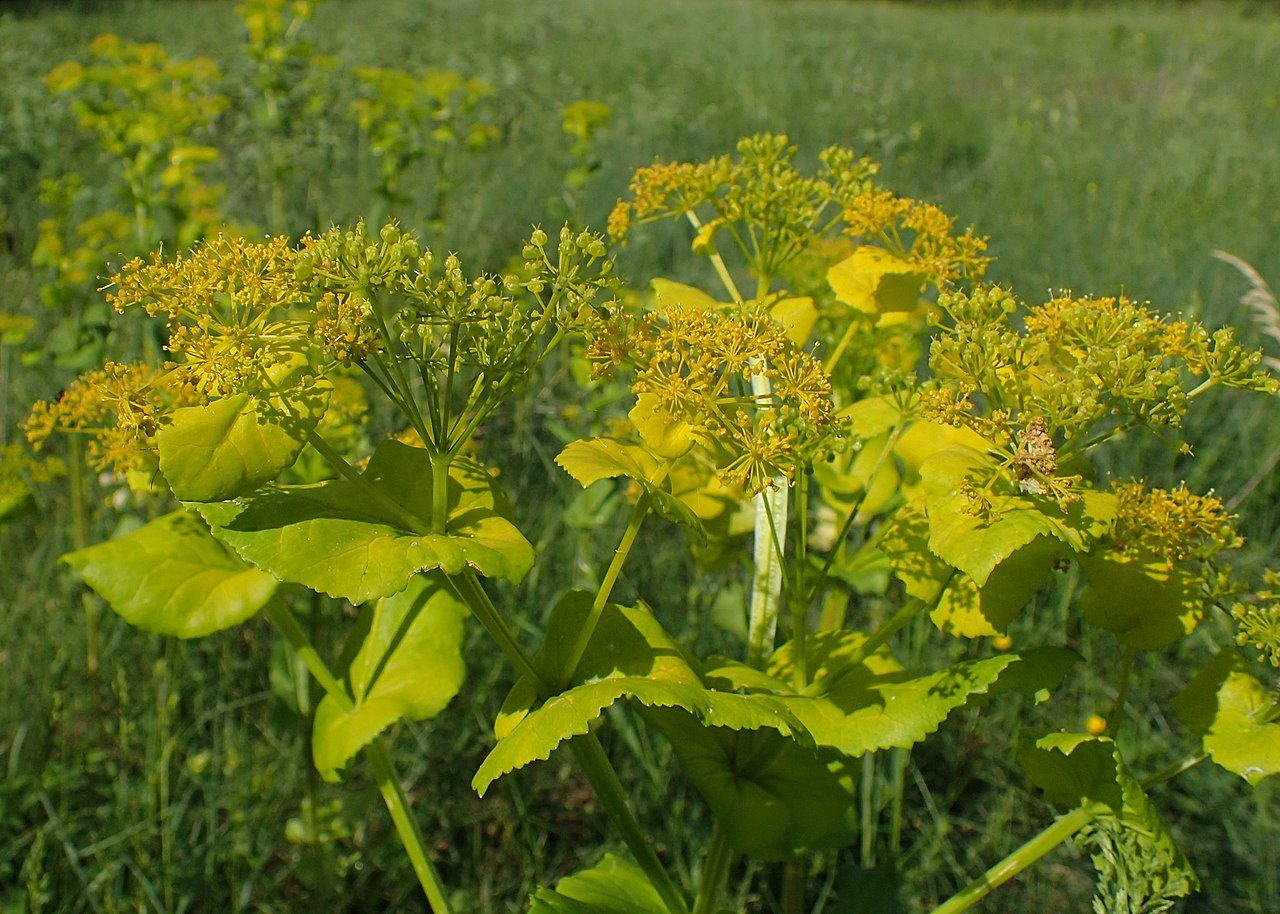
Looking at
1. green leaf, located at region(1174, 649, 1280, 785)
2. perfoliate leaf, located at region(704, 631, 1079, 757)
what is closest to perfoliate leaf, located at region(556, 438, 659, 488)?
perfoliate leaf, located at region(704, 631, 1079, 757)

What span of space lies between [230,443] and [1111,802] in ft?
4.43

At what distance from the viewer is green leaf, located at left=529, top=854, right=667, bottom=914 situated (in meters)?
1.55

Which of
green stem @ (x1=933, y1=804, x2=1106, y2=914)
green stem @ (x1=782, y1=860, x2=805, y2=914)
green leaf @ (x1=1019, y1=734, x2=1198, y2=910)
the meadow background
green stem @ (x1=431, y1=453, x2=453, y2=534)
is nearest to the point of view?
green stem @ (x1=431, y1=453, x2=453, y2=534)

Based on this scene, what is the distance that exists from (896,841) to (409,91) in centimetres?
427

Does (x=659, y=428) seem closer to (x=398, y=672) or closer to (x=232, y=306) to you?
(x=232, y=306)

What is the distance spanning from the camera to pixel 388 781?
1805 millimetres

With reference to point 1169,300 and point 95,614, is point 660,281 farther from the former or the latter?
point 1169,300

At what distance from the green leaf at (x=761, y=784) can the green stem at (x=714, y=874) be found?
1.6 inches

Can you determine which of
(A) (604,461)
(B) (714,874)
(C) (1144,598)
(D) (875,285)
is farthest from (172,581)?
(C) (1144,598)

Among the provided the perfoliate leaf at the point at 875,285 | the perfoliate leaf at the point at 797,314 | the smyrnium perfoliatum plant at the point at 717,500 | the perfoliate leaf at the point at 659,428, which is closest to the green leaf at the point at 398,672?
the smyrnium perfoliatum plant at the point at 717,500

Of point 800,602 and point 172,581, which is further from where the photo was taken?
point 172,581

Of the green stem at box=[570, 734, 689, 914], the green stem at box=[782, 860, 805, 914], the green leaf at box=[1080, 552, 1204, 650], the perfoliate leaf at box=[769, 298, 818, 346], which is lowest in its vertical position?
the green stem at box=[782, 860, 805, 914]

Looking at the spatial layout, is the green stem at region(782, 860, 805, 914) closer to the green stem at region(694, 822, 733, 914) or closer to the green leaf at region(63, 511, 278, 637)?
the green stem at region(694, 822, 733, 914)

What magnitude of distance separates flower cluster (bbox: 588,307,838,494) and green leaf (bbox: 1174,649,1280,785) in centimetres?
79
